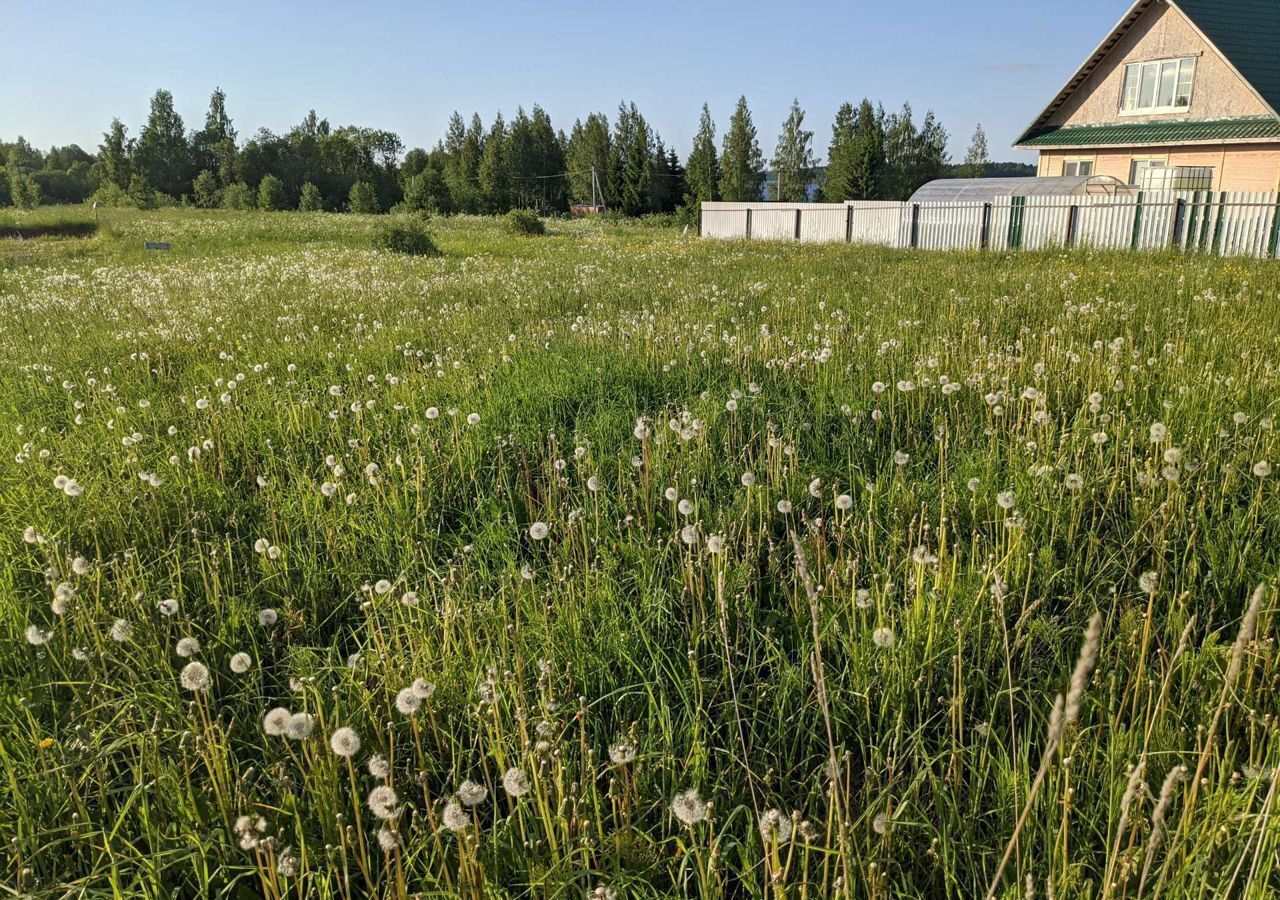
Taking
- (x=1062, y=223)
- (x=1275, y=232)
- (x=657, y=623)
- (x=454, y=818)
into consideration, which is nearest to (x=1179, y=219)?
(x=1275, y=232)

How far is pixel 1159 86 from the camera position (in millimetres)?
29938

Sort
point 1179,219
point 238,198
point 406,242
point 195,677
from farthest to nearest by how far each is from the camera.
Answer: point 238,198 < point 406,242 < point 1179,219 < point 195,677

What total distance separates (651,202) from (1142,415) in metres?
79.0

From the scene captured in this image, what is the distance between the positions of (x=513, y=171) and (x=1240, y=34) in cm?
7833

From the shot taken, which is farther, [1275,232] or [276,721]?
[1275,232]

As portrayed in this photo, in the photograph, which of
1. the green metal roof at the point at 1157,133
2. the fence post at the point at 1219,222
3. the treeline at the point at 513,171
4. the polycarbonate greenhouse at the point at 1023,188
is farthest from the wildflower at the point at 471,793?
the treeline at the point at 513,171

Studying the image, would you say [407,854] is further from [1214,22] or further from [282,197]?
[282,197]

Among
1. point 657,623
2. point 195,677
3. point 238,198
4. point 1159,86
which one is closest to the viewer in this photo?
point 195,677

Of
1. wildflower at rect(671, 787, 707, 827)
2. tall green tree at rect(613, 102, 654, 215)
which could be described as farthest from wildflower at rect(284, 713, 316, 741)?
tall green tree at rect(613, 102, 654, 215)

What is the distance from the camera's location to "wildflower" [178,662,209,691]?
180 cm

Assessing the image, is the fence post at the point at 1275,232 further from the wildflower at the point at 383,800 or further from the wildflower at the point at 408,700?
the wildflower at the point at 383,800

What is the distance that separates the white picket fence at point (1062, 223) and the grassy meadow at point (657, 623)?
1278 centimetres

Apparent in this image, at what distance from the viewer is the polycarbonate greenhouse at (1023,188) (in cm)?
2675

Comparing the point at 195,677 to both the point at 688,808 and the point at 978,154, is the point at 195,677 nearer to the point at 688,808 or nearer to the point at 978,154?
the point at 688,808
